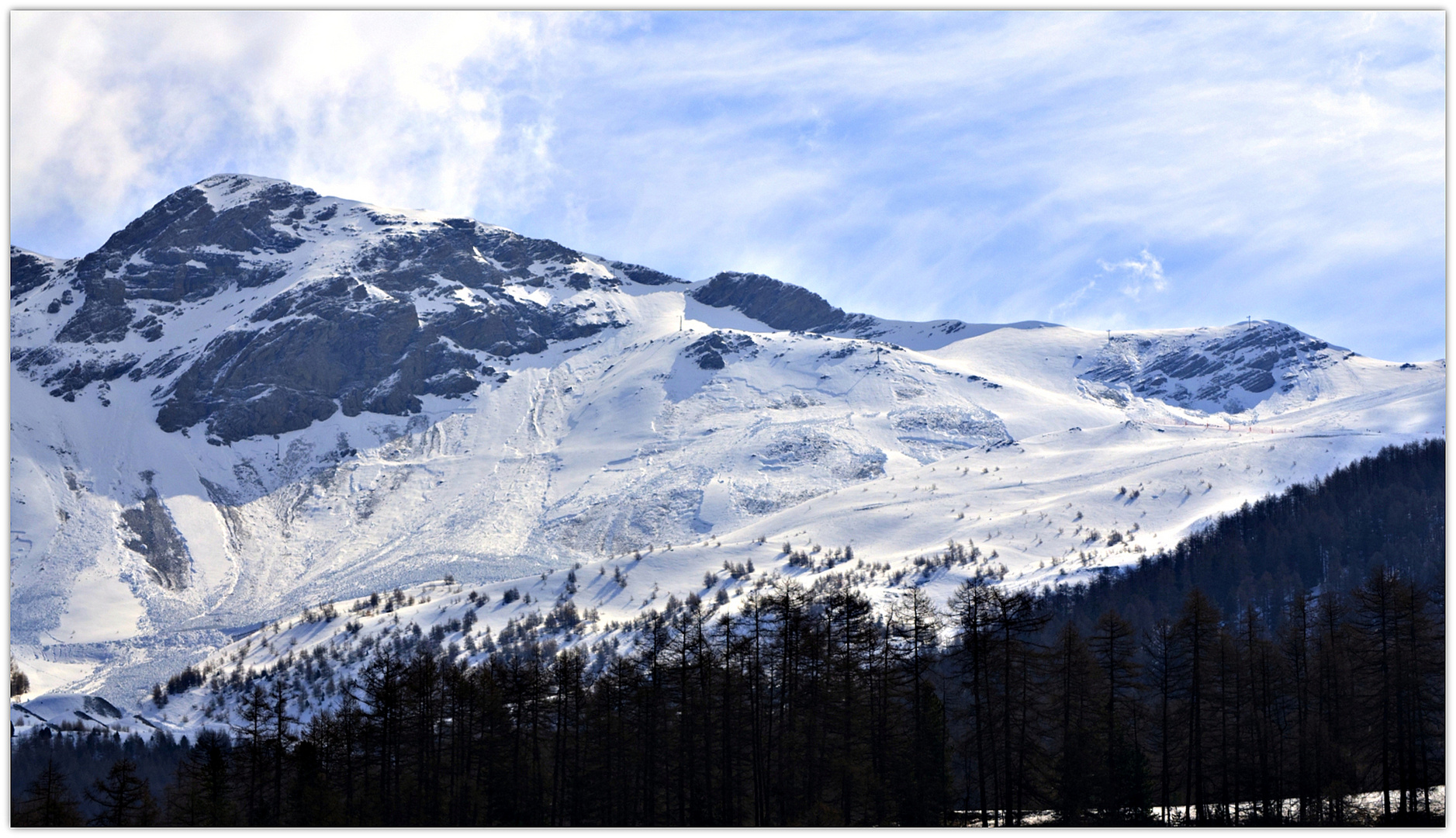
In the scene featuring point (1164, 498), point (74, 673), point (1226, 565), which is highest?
point (1164, 498)

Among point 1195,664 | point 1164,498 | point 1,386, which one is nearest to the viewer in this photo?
point 1,386

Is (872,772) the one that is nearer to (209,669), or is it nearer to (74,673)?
(209,669)

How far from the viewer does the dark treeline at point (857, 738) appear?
1874 inches

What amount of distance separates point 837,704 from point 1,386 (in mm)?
36103

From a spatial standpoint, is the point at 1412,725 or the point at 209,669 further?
the point at 209,669

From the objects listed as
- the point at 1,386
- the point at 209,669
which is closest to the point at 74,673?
the point at 209,669

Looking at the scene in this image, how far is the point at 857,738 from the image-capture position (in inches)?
1884

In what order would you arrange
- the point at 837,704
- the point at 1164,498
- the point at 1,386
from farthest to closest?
the point at 1164,498, the point at 837,704, the point at 1,386

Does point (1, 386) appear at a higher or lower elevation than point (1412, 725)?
higher

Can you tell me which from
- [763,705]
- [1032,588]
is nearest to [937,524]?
[1032,588]

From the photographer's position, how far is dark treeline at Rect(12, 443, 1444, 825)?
47594mm

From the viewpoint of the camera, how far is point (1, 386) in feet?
149

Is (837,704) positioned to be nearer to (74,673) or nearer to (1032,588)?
(1032,588)

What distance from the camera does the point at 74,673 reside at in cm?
19712
